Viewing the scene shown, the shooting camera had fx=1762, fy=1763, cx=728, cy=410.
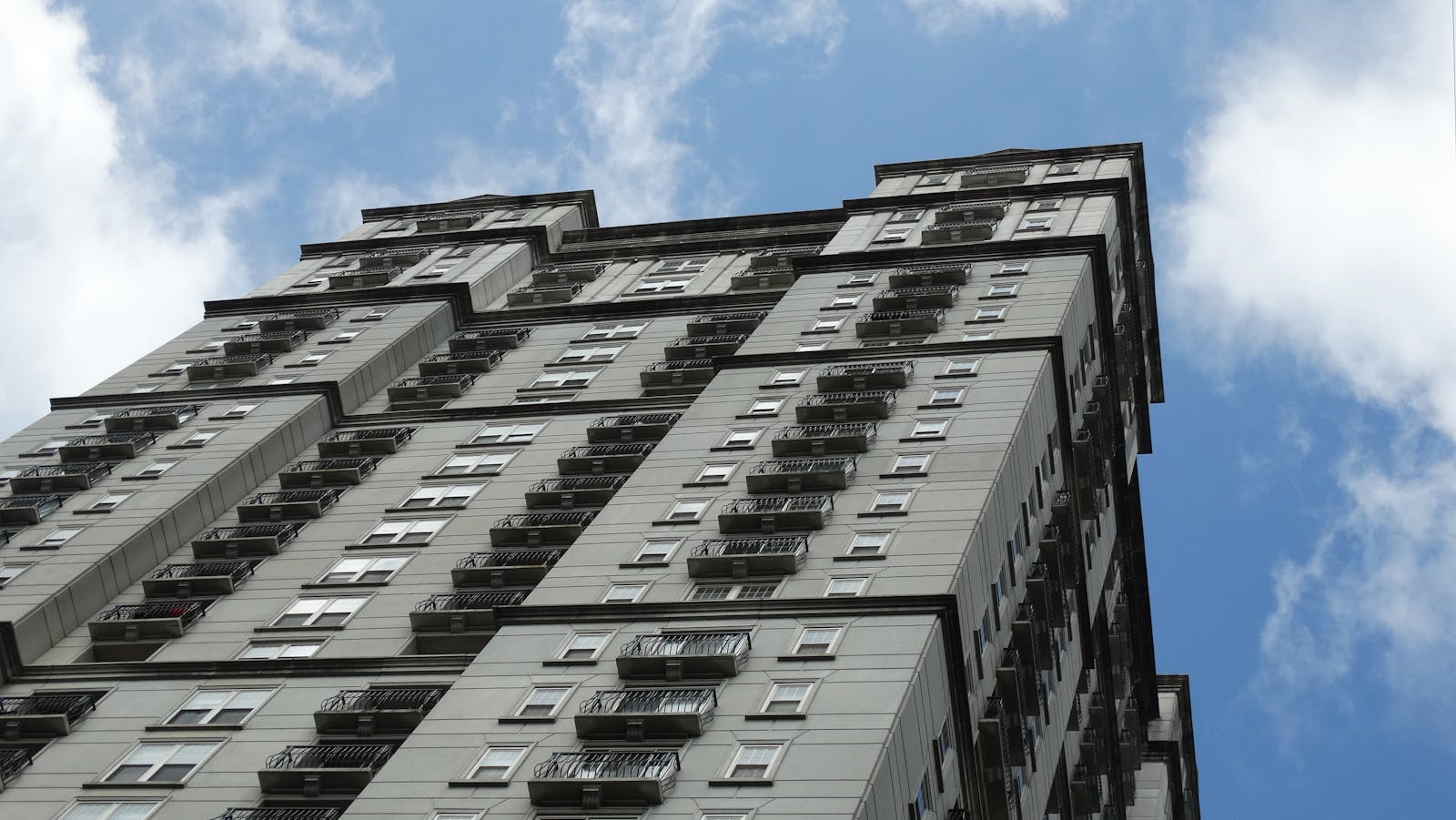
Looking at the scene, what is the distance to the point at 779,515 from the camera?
49.1 m

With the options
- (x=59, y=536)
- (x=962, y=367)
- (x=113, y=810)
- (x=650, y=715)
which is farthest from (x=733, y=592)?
(x=59, y=536)

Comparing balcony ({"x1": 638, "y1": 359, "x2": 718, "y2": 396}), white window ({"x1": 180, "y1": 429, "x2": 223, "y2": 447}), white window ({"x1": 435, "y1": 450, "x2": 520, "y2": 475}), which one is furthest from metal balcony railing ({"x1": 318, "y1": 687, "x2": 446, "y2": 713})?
balcony ({"x1": 638, "y1": 359, "x2": 718, "y2": 396})

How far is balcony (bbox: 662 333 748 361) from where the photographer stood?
71188 mm

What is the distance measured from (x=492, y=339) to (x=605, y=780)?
41.2 meters

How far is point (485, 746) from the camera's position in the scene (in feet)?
135

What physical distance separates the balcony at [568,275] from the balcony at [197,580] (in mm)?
30256

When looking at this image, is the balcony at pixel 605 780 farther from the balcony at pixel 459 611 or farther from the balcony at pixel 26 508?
the balcony at pixel 26 508

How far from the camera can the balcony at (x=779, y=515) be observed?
48.8m

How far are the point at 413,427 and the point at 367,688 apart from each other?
2115 cm

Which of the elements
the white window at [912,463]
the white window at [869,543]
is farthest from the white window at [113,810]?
the white window at [912,463]

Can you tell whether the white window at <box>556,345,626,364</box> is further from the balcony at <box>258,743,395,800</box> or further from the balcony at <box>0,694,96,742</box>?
the balcony at <box>258,743,395,800</box>

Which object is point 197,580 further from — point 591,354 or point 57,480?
point 591,354

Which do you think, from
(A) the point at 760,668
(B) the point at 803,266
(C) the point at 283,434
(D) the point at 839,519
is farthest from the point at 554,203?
(A) the point at 760,668

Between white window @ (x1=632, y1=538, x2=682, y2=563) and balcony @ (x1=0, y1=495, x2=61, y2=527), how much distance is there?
24.0 m
